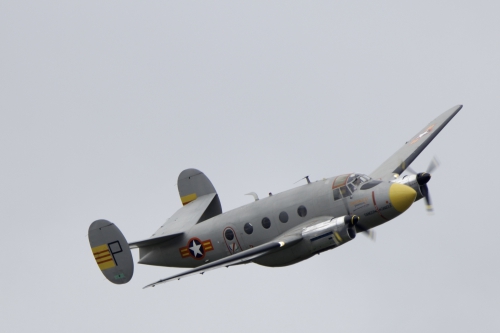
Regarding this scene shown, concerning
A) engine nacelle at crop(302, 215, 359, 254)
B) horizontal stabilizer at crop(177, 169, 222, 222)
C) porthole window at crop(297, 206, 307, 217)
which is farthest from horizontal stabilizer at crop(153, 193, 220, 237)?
engine nacelle at crop(302, 215, 359, 254)

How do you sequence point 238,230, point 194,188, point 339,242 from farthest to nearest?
point 194,188
point 238,230
point 339,242

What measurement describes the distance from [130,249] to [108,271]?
1.27 m

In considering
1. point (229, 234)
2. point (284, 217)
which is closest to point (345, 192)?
point (284, 217)

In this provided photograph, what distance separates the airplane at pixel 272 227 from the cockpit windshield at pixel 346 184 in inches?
1.5

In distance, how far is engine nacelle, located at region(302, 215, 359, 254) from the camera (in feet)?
127

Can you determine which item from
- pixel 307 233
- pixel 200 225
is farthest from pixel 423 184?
pixel 200 225

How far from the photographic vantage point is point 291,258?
39938 mm

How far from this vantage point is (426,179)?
139ft

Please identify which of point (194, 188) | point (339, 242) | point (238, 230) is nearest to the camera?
point (339, 242)

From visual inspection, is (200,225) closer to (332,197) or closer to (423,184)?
(332,197)

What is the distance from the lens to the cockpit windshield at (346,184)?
4050 cm

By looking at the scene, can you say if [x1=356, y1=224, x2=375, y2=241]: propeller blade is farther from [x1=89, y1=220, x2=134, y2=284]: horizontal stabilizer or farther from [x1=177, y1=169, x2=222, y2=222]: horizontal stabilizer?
[x1=89, y1=220, x2=134, y2=284]: horizontal stabilizer

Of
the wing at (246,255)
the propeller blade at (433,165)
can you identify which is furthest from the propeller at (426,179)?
the wing at (246,255)

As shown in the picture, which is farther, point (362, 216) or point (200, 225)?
point (200, 225)
